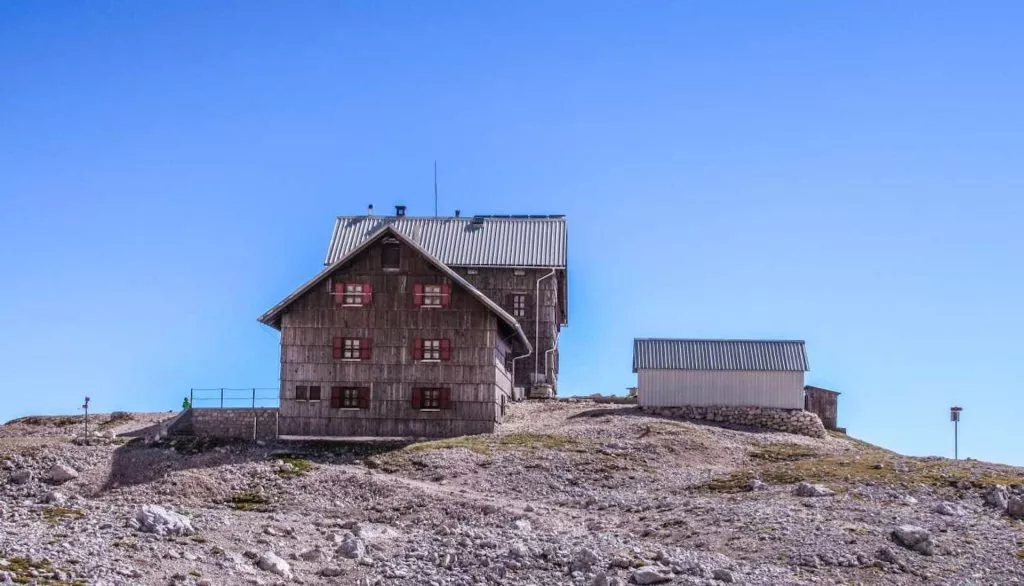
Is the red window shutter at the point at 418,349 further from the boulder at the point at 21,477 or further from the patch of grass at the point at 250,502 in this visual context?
the boulder at the point at 21,477

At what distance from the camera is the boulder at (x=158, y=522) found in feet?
104

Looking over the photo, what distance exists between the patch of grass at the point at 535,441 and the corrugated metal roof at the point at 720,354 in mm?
11998

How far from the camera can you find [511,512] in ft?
119

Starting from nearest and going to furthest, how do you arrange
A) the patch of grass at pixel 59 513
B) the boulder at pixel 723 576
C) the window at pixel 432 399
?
1. the boulder at pixel 723 576
2. the patch of grass at pixel 59 513
3. the window at pixel 432 399

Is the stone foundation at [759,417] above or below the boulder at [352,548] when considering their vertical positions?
above

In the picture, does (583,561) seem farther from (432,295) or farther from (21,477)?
(432,295)

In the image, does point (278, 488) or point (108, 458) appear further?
point (108, 458)

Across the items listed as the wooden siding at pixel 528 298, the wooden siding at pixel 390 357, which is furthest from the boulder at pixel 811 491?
the wooden siding at pixel 528 298

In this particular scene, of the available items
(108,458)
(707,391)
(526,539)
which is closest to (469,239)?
(707,391)

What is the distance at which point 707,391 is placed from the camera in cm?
6166

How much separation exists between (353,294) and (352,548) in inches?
934

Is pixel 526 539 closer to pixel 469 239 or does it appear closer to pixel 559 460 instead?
pixel 559 460

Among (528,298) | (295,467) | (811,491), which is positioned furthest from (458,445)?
(528,298)

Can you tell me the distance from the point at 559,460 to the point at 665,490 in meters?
Result: 5.94
